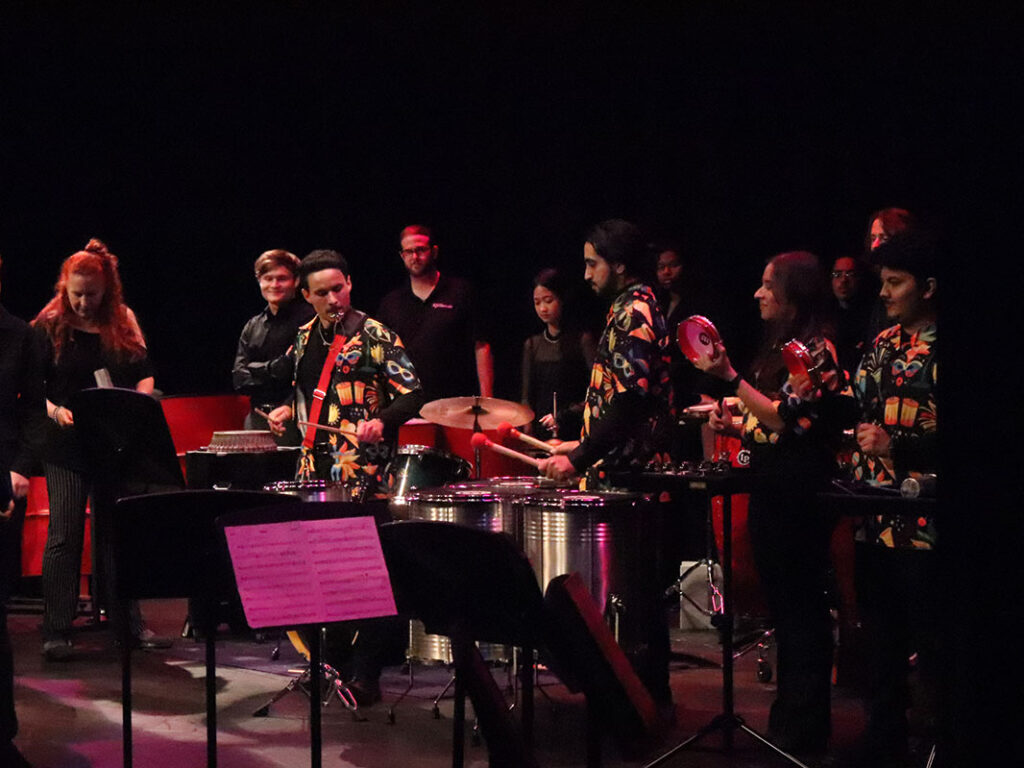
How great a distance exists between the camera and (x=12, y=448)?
15.4 feet

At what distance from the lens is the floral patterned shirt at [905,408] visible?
3891 mm

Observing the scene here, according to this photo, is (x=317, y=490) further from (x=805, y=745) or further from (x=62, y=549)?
(x=805, y=745)

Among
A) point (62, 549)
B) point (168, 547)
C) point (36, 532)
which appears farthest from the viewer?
point (36, 532)

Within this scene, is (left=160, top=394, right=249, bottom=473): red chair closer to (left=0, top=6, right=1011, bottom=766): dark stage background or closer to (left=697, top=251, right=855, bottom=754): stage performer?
(left=0, top=6, right=1011, bottom=766): dark stage background

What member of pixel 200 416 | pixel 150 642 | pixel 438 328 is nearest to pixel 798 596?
pixel 150 642

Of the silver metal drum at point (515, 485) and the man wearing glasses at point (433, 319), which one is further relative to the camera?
the man wearing glasses at point (433, 319)

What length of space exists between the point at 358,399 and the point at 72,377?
1639 millimetres

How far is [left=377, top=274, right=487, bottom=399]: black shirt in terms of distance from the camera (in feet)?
25.2

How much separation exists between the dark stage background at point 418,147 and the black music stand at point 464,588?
4506mm

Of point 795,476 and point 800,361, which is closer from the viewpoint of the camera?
Result: point 800,361

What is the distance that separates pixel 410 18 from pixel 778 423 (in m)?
4.67

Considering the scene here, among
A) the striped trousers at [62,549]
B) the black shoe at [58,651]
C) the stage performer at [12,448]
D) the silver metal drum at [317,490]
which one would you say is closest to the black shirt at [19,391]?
the stage performer at [12,448]

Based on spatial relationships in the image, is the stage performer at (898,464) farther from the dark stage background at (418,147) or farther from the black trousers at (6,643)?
the dark stage background at (418,147)

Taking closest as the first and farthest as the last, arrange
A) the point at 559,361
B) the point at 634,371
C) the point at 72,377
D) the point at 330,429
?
the point at 634,371, the point at 330,429, the point at 72,377, the point at 559,361
